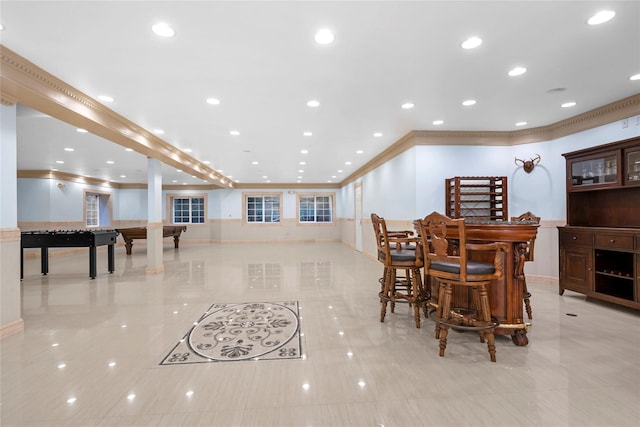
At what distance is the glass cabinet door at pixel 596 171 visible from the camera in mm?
4215

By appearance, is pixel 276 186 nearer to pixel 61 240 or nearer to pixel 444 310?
pixel 61 240

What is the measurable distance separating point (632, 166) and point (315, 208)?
11.6m

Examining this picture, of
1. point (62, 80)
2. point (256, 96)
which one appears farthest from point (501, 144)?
point (62, 80)

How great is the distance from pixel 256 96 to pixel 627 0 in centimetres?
363

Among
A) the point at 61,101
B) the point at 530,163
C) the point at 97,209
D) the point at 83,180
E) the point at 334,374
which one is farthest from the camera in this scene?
the point at 97,209

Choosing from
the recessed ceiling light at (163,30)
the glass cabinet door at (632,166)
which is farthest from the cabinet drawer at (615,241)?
the recessed ceiling light at (163,30)

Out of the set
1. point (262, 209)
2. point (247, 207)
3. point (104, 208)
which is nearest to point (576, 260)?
point (262, 209)

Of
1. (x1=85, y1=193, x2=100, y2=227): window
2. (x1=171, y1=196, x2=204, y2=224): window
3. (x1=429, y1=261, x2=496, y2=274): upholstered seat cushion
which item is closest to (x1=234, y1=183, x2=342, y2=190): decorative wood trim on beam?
(x1=171, y1=196, x2=204, y2=224): window

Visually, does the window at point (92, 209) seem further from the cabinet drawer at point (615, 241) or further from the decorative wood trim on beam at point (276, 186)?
the cabinet drawer at point (615, 241)

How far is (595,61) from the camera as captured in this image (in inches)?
127

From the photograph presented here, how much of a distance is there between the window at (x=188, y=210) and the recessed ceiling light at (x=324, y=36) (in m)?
13.1

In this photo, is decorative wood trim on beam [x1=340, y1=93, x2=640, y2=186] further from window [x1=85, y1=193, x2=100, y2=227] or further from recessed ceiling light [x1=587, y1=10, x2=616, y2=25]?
window [x1=85, y1=193, x2=100, y2=227]

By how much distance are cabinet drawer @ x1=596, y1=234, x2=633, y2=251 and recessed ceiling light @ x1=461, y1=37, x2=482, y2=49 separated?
10.3ft

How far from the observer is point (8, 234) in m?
3.28
